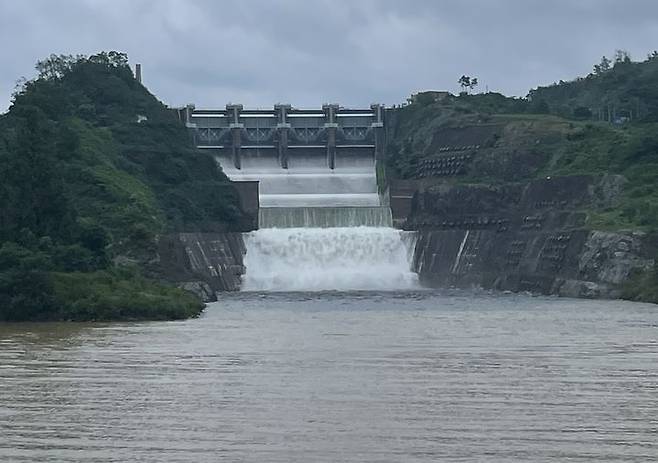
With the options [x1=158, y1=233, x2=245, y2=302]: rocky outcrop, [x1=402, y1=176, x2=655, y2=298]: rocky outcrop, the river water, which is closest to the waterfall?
[x1=402, y1=176, x2=655, y2=298]: rocky outcrop

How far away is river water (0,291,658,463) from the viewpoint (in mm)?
28875

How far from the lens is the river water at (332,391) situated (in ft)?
94.7

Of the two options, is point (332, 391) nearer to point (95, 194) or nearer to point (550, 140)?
point (95, 194)

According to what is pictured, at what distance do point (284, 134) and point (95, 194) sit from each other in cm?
4204

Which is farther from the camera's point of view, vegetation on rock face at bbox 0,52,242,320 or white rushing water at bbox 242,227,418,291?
white rushing water at bbox 242,227,418,291

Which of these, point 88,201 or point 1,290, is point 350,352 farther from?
point 88,201

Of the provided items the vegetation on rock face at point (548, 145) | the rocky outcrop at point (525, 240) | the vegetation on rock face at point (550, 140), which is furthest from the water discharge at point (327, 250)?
the vegetation on rock face at point (550, 140)

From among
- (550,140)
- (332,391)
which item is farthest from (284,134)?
(332,391)

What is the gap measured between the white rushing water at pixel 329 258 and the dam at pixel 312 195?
0.08 metres

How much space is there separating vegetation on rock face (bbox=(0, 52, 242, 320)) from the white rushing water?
180 inches

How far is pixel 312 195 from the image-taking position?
131000mm

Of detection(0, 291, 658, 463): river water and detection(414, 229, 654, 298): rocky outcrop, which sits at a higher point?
detection(414, 229, 654, 298): rocky outcrop

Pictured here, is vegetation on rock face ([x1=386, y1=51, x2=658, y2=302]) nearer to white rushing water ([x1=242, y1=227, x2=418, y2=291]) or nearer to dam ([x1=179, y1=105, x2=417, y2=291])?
dam ([x1=179, y1=105, x2=417, y2=291])

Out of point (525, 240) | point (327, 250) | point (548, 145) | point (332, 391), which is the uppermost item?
point (548, 145)
